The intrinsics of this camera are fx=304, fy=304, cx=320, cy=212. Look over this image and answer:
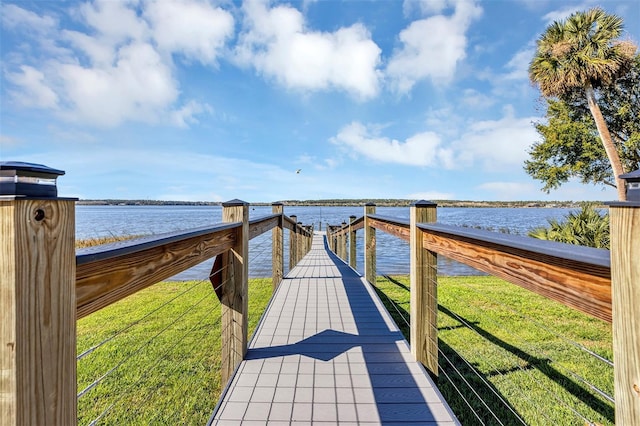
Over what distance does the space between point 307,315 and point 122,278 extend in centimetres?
262

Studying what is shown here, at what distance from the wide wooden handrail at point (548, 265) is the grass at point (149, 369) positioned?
1.41 meters

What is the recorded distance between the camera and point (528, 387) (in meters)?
2.39

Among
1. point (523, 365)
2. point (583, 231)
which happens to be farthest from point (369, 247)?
point (583, 231)

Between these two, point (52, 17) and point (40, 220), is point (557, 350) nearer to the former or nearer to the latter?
point (40, 220)

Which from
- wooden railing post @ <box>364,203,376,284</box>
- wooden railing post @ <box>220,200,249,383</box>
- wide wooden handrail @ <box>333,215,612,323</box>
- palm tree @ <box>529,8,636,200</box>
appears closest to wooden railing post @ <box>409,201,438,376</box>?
wide wooden handrail @ <box>333,215,612,323</box>

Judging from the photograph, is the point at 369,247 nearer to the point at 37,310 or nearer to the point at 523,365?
the point at 523,365

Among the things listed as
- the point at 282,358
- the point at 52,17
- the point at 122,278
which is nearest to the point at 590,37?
the point at 282,358

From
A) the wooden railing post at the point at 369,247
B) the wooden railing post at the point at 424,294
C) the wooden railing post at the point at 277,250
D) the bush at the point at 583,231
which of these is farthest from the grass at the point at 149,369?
the bush at the point at 583,231

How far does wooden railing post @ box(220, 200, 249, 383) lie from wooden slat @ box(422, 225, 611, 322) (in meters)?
1.68

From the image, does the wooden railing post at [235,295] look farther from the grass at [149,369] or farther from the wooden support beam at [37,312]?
the wooden support beam at [37,312]

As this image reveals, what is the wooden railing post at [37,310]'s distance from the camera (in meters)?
0.62

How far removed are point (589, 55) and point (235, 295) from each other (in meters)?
13.7

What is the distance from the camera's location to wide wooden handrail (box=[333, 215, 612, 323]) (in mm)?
855

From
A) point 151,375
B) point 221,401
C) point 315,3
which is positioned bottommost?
point 151,375
